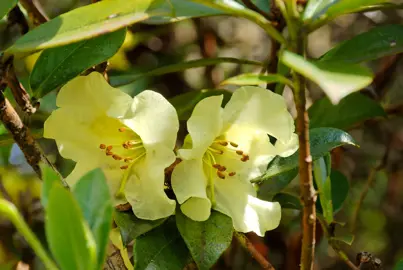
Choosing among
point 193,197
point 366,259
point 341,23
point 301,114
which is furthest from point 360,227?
point 301,114

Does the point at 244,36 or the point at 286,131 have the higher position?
the point at 286,131

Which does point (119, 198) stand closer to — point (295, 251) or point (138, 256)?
point (138, 256)

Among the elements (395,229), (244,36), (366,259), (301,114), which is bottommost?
(395,229)

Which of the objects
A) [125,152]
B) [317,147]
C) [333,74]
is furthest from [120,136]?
[333,74]

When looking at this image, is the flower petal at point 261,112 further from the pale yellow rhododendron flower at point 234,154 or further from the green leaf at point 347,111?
the green leaf at point 347,111

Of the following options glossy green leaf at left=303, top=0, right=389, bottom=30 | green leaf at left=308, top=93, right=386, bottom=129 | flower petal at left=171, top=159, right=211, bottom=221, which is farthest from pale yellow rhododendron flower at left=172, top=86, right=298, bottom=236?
green leaf at left=308, top=93, right=386, bottom=129

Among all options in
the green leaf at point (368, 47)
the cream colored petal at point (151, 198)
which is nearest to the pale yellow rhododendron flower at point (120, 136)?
the cream colored petal at point (151, 198)

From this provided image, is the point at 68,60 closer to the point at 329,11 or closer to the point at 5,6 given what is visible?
the point at 5,6
